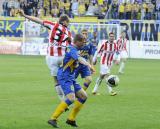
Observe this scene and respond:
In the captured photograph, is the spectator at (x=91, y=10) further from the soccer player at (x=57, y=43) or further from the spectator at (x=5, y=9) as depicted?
the soccer player at (x=57, y=43)

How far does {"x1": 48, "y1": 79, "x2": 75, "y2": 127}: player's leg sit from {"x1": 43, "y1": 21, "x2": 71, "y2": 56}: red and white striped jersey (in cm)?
350

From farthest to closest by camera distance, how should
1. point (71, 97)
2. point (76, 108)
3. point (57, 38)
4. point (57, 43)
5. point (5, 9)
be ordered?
1. point (5, 9)
2. point (57, 43)
3. point (57, 38)
4. point (76, 108)
5. point (71, 97)

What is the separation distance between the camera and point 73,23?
46562mm

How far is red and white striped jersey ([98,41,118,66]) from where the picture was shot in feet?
65.5

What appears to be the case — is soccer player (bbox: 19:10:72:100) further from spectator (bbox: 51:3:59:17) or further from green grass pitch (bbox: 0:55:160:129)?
spectator (bbox: 51:3:59:17)

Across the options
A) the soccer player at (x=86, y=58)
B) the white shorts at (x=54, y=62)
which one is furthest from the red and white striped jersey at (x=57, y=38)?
the soccer player at (x=86, y=58)

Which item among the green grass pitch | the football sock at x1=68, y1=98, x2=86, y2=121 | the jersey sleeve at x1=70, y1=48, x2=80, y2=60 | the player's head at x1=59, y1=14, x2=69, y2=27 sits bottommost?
the green grass pitch

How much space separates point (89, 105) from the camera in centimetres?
1562

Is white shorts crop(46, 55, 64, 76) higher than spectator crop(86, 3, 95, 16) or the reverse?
the reverse

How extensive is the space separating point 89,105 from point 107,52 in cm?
476

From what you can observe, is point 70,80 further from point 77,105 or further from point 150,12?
point 150,12

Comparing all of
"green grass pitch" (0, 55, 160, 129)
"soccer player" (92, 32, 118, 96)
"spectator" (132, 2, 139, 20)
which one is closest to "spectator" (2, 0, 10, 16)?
"spectator" (132, 2, 139, 20)

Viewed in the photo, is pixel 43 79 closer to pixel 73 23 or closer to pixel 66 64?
pixel 66 64

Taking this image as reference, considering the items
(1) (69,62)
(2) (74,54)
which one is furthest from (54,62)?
(2) (74,54)
